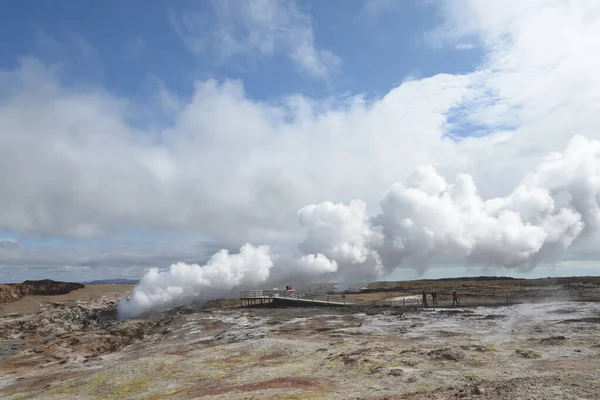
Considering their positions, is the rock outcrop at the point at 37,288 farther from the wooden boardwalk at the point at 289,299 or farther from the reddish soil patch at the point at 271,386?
the reddish soil patch at the point at 271,386

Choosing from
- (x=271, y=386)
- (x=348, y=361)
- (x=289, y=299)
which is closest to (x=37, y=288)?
(x=289, y=299)

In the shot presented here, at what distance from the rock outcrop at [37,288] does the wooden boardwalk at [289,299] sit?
2312 inches

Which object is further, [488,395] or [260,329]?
[260,329]

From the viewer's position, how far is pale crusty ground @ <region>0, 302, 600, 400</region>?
714 inches

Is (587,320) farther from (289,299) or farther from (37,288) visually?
(37,288)

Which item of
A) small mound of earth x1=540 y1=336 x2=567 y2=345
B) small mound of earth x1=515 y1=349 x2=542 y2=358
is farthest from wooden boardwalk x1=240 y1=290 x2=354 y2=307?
small mound of earth x1=515 y1=349 x2=542 y2=358

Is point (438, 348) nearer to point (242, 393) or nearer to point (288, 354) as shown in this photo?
point (288, 354)

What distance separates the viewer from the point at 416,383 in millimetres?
18656

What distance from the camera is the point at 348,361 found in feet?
78.3

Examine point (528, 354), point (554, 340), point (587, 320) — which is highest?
point (587, 320)

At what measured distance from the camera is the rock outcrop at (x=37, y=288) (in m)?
96.6

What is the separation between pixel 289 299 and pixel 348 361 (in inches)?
1726

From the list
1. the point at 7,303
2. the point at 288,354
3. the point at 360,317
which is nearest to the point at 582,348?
the point at 288,354

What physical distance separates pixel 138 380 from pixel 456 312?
108 ft
